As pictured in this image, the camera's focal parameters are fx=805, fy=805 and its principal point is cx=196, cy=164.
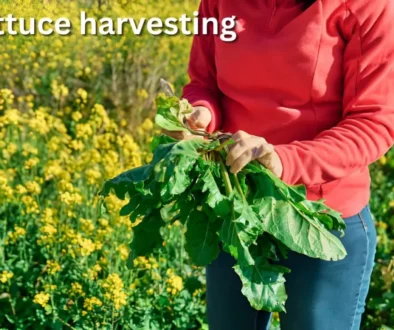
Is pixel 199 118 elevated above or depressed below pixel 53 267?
above

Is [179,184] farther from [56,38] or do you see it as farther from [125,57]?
[125,57]

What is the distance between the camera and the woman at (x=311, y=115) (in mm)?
1735

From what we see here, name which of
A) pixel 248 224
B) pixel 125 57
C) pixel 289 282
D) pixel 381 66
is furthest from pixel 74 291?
pixel 125 57

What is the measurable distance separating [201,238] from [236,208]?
17 centimetres

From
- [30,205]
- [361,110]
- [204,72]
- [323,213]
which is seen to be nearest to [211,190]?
[323,213]

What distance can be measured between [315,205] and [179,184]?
12.3 inches

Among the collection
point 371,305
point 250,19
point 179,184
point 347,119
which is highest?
point 250,19

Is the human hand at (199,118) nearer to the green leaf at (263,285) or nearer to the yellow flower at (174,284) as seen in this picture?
the green leaf at (263,285)

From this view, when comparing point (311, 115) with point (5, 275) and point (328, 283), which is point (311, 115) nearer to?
point (328, 283)

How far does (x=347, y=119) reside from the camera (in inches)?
69.5

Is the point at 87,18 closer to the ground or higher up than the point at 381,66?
higher up

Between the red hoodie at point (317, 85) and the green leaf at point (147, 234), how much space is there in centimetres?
28

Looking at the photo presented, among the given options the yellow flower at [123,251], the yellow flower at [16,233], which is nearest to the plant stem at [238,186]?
the yellow flower at [123,251]

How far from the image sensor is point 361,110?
5.75 ft
